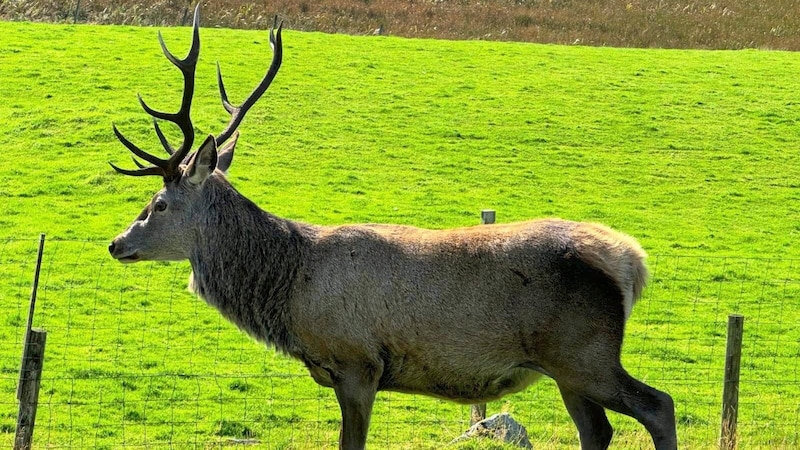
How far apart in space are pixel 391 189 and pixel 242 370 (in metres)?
8.96

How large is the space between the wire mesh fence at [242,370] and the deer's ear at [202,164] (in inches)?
86.2

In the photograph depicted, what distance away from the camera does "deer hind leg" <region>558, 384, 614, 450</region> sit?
852 cm

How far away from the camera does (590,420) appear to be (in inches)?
336

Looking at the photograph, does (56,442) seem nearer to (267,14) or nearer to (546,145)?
(546,145)

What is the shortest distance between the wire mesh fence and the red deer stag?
1.81m

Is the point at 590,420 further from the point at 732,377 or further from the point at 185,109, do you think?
the point at 185,109

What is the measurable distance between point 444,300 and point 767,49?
107ft

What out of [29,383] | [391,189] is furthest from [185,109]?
[391,189]

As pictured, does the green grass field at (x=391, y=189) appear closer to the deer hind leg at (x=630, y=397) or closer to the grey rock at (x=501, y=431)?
the grey rock at (x=501, y=431)

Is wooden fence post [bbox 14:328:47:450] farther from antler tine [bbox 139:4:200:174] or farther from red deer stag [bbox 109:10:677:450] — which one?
antler tine [bbox 139:4:200:174]

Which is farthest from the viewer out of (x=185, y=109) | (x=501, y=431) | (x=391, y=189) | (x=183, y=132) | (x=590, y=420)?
(x=391, y=189)

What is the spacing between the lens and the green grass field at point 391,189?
1360cm

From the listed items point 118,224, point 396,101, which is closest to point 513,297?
point 118,224

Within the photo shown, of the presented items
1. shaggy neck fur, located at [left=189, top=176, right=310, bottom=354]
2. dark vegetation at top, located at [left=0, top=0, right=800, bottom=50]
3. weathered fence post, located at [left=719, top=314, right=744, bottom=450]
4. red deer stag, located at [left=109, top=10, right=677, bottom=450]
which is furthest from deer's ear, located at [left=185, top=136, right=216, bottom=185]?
dark vegetation at top, located at [left=0, top=0, right=800, bottom=50]
